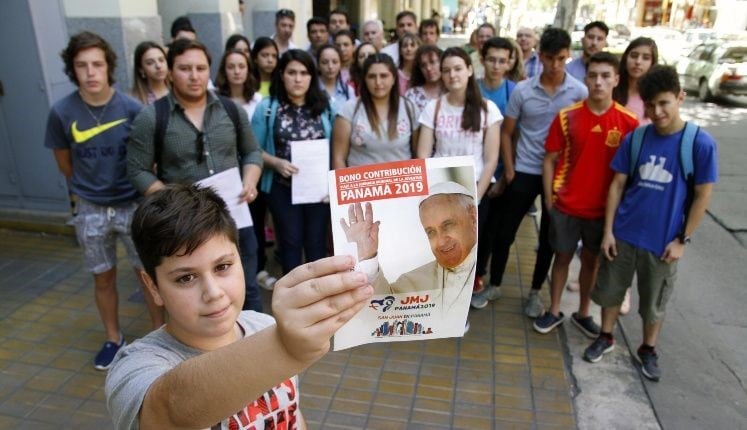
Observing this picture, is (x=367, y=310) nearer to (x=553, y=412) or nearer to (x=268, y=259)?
(x=553, y=412)

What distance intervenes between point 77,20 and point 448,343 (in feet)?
14.2

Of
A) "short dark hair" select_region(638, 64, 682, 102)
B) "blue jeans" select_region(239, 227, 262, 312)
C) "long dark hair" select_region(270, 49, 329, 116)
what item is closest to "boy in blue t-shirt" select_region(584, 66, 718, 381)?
"short dark hair" select_region(638, 64, 682, 102)

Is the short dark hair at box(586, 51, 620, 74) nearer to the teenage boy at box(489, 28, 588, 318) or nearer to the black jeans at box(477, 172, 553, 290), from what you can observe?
the teenage boy at box(489, 28, 588, 318)

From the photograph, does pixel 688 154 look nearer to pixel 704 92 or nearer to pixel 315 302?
pixel 315 302

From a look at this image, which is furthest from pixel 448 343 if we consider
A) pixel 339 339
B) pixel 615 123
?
pixel 339 339

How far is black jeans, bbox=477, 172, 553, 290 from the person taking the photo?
4035 millimetres

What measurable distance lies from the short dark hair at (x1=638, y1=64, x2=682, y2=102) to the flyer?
2.31 m

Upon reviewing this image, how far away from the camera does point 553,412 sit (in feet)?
10.3

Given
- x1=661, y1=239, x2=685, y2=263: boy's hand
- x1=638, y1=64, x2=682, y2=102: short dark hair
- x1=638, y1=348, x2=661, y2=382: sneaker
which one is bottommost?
x1=638, y1=348, x2=661, y2=382: sneaker

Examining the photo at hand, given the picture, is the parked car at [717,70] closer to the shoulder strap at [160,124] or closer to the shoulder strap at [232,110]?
the shoulder strap at [232,110]

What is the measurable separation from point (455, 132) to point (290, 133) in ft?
3.62

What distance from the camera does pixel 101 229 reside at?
3209 millimetres

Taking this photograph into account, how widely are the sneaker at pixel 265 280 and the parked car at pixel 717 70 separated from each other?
12.4 m

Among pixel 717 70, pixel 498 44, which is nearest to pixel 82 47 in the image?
pixel 498 44
